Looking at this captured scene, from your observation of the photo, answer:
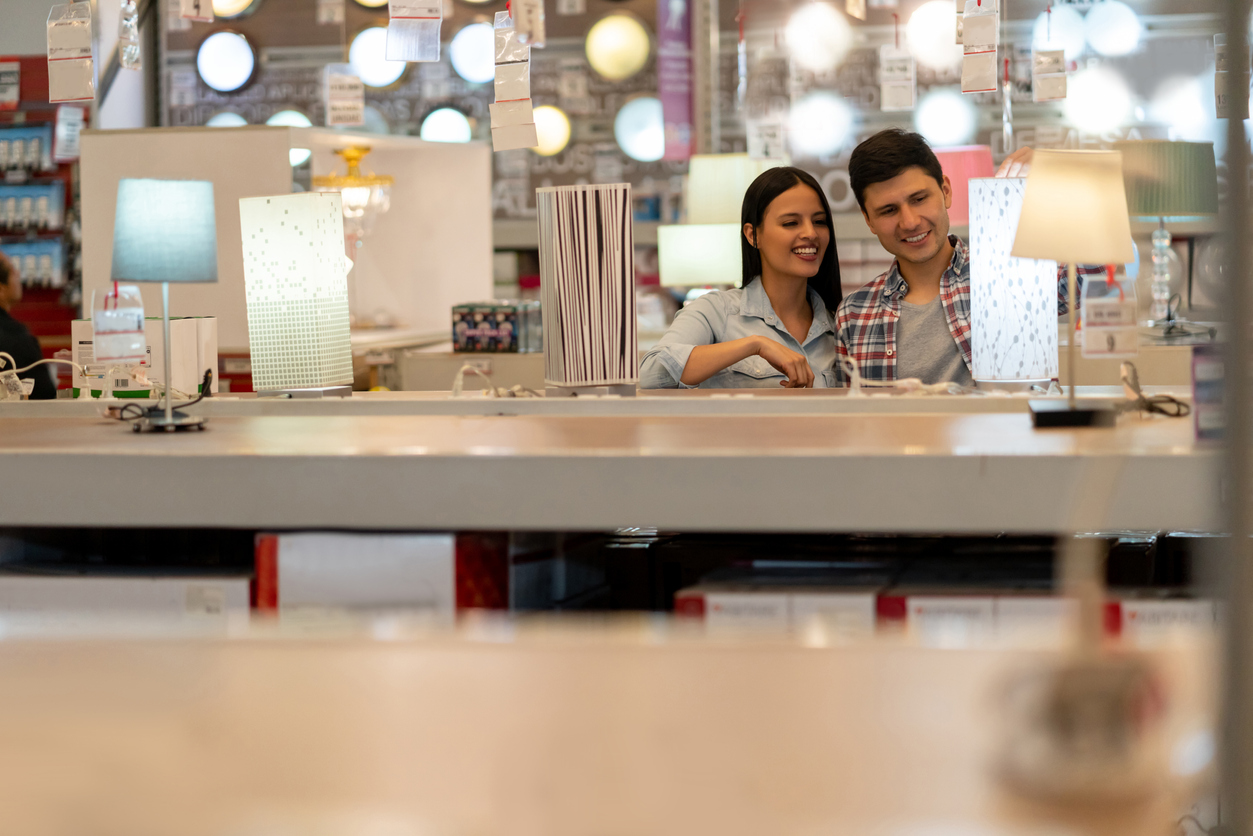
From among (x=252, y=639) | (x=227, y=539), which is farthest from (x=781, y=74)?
(x=252, y=639)

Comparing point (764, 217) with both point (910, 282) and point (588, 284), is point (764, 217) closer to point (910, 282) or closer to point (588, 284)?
point (910, 282)

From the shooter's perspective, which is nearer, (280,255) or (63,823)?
(63,823)

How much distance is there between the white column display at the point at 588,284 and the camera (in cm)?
222

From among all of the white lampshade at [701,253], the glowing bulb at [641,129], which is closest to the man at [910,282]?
the white lampshade at [701,253]

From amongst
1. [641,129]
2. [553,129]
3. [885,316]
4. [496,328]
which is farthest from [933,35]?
[885,316]

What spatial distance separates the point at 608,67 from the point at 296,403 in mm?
5734

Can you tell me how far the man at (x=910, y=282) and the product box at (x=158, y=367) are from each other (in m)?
1.50

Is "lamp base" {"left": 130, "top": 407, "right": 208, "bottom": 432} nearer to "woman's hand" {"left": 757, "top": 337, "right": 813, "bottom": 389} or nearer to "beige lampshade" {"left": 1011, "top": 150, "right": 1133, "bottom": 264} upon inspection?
"beige lampshade" {"left": 1011, "top": 150, "right": 1133, "bottom": 264}

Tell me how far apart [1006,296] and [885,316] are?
0.80 meters

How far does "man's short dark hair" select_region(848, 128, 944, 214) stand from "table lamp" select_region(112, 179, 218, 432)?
1784mm

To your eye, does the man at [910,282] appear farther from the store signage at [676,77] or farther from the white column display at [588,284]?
the store signage at [676,77]

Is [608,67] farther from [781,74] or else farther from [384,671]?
[384,671]

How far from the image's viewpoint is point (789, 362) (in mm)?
2889

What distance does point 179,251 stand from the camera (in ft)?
6.23
